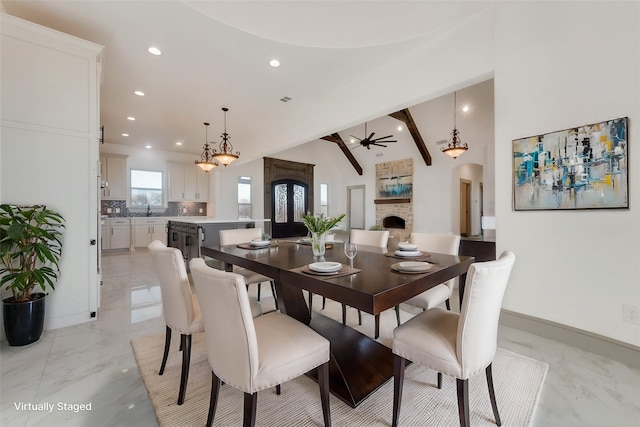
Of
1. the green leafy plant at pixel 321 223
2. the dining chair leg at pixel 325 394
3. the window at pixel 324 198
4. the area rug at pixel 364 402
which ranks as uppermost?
the window at pixel 324 198

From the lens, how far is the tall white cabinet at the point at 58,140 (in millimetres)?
2314

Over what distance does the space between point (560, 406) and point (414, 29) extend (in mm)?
3380

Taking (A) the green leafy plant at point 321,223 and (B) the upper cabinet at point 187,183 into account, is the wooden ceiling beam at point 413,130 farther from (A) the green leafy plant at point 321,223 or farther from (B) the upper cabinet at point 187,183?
(B) the upper cabinet at point 187,183

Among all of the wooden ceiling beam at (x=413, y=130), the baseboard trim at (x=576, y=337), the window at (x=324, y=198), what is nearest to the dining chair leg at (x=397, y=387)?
the baseboard trim at (x=576, y=337)

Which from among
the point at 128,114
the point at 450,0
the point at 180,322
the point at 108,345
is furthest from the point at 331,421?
the point at 128,114

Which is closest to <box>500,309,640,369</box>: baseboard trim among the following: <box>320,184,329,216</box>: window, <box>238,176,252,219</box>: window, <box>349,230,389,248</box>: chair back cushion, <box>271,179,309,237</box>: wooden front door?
<box>349,230,389,248</box>: chair back cushion

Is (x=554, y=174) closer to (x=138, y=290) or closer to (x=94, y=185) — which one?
(x=94, y=185)

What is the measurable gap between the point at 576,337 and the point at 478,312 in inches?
70.4

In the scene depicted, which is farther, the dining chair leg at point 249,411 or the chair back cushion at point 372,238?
the chair back cushion at point 372,238

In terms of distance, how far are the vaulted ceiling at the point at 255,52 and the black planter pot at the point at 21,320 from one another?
8.54ft

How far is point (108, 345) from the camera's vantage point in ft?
7.30

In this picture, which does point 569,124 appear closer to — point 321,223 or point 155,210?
point 321,223

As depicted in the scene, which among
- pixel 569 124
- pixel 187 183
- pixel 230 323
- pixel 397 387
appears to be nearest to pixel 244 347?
pixel 230 323

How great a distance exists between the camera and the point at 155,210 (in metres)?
7.84
